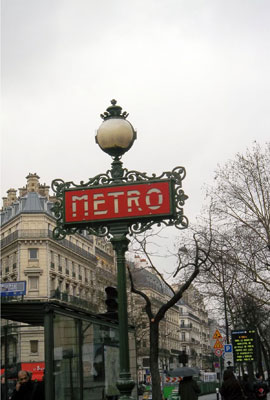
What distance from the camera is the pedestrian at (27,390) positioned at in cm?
912

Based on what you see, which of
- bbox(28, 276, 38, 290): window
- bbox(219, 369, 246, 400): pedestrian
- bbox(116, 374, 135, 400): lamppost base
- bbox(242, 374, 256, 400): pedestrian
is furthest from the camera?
bbox(28, 276, 38, 290): window

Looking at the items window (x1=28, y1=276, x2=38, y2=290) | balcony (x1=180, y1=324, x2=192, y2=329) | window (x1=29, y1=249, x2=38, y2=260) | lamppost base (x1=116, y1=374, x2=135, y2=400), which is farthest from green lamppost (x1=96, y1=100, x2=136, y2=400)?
balcony (x1=180, y1=324, x2=192, y2=329)

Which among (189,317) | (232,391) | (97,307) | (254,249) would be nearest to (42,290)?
(97,307)

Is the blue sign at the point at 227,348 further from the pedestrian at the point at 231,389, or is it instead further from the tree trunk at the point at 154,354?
the pedestrian at the point at 231,389

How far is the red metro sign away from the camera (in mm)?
8812

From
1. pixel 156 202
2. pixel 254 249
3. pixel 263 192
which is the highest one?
pixel 263 192

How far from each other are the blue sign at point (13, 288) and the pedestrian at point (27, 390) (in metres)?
18.3

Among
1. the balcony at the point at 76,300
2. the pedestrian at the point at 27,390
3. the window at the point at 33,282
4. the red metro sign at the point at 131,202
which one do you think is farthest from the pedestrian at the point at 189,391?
the window at the point at 33,282

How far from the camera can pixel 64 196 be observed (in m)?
9.19

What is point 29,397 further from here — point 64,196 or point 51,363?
point 64,196

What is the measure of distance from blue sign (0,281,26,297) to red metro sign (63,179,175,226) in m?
19.1

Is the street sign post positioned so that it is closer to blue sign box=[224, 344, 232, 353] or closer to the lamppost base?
blue sign box=[224, 344, 232, 353]

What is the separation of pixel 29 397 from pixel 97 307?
5343 centimetres

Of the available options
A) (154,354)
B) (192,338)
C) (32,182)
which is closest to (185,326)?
(192,338)
